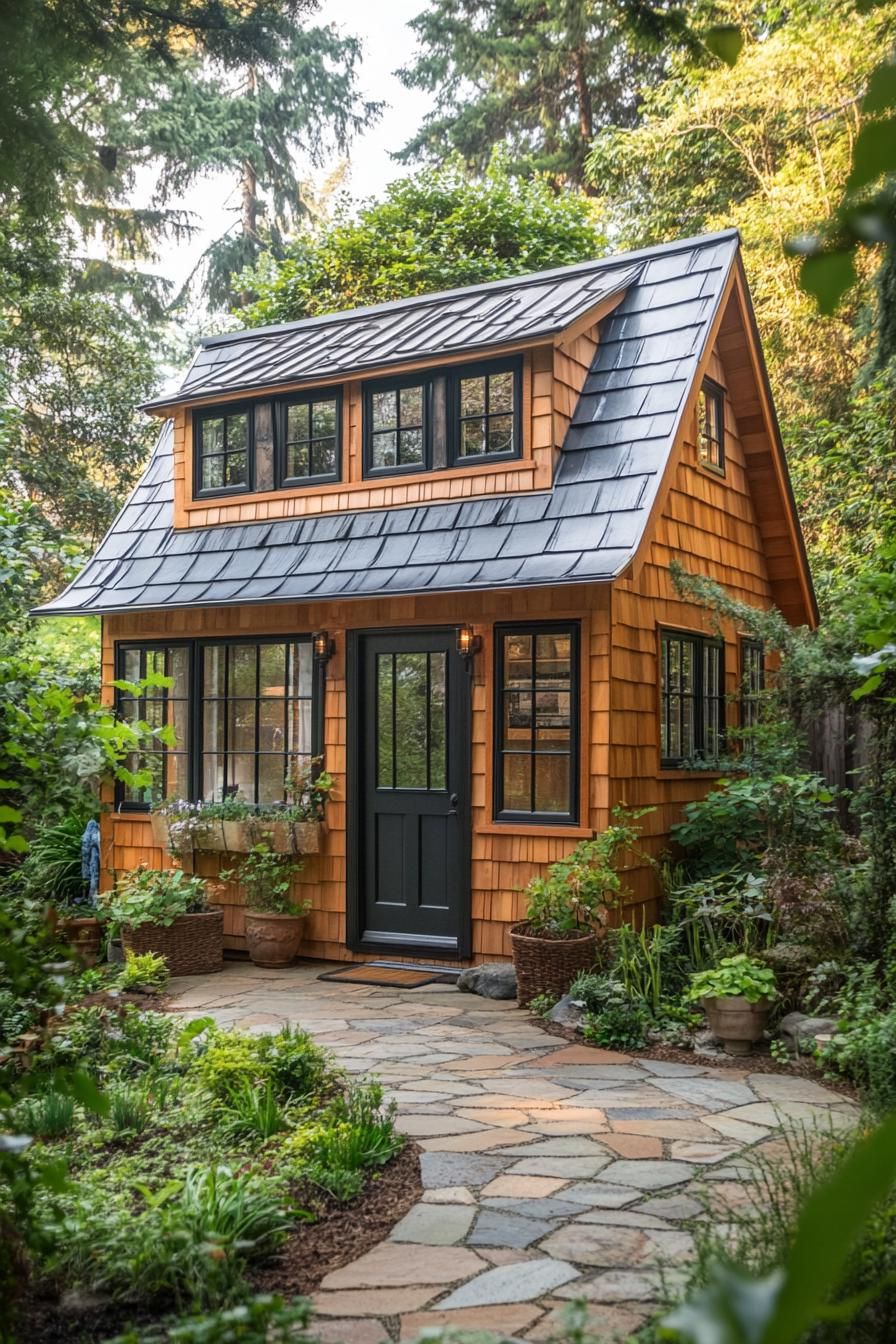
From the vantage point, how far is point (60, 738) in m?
4.75

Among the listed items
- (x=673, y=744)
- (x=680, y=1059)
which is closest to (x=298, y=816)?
(x=673, y=744)

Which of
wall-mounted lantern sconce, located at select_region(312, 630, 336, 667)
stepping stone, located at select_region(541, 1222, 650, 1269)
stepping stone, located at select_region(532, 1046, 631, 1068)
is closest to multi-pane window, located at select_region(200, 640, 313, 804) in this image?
wall-mounted lantern sconce, located at select_region(312, 630, 336, 667)

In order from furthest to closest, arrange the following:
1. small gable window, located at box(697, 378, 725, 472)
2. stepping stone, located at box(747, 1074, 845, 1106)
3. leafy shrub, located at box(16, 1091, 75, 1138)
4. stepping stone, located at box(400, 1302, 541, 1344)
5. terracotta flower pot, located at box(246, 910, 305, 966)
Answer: small gable window, located at box(697, 378, 725, 472), terracotta flower pot, located at box(246, 910, 305, 966), stepping stone, located at box(747, 1074, 845, 1106), leafy shrub, located at box(16, 1091, 75, 1138), stepping stone, located at box(400, 1302, 541, 1344)

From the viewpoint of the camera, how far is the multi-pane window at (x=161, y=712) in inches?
389

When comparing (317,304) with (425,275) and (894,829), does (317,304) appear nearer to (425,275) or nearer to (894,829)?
(425,275)

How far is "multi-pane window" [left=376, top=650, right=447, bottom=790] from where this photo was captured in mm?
8711

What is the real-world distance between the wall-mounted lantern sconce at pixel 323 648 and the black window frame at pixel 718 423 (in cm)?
320

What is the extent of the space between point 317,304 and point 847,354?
24.2 feet

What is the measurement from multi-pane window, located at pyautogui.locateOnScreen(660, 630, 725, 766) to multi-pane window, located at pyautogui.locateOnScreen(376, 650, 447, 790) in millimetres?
1621

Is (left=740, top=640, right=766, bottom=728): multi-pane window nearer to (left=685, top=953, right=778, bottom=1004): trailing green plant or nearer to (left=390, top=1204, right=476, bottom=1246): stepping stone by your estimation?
(left=685, top=953, right=778, bottom=1004): trailing green plant

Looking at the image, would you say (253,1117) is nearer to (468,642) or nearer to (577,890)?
(577,890)

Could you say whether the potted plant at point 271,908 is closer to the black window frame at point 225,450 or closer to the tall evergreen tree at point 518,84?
the black window frame at point 225,450

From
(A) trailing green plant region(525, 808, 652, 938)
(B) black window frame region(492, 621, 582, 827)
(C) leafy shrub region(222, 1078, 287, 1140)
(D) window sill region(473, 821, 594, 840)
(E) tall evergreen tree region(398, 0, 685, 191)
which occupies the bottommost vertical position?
(C) leafy shrub region(222, 1078, 287, 1140)

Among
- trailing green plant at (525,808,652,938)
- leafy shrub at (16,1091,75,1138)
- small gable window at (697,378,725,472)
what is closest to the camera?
leafy shrub at (16,1091,75,1138)
